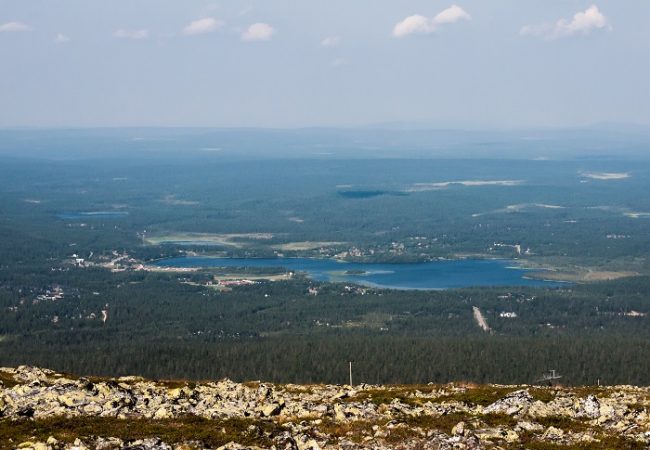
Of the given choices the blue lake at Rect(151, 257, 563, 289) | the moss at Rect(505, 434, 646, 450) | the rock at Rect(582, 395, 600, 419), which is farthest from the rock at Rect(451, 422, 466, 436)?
the blue lake at Rect(151, 257, 563, 289)

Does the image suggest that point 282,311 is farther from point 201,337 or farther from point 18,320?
point 18,320

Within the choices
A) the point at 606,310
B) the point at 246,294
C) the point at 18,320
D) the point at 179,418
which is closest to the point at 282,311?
the point at 246,294

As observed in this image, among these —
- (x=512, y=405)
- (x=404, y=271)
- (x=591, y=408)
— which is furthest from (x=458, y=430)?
(x=404, y=271)

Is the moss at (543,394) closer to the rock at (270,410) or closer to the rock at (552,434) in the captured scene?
the rock at (552,434)

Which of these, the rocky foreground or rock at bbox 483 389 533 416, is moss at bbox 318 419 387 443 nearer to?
the rocky foreground

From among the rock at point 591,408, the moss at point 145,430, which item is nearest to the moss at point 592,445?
the rock at point 591,408

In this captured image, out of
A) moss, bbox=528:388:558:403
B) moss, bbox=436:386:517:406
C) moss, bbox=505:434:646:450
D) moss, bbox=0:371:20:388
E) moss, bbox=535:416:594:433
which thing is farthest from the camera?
moss, bbox=0:371:20:388
